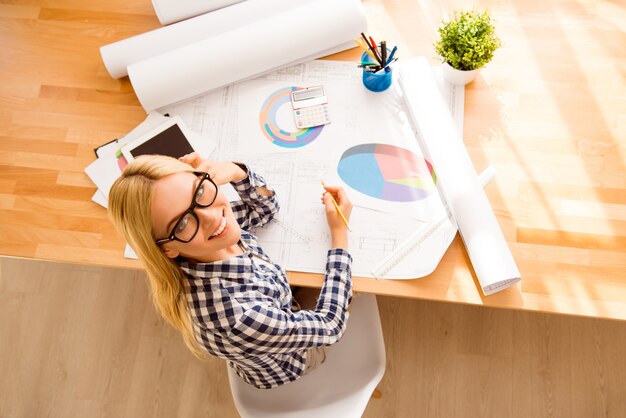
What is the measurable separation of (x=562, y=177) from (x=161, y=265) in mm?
983

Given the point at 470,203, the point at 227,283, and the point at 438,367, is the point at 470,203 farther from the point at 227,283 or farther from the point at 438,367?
the point at 438,367

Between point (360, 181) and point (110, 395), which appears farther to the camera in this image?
point (110, 395)

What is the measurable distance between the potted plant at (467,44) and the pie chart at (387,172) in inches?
9.8

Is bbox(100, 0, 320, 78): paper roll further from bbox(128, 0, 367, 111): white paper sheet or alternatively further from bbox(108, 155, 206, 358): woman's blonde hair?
bbox(108, 155, 206, 358): woman's blonde hair

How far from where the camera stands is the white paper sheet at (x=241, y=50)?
1.37 metres

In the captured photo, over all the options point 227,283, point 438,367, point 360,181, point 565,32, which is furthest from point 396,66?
point 438,367

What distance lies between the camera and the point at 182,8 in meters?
1.46

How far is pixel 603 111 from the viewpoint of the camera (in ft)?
4.48

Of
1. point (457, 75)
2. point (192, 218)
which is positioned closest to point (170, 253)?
point (192, 218)

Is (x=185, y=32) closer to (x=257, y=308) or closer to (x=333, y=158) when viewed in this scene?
(x=333, y=158)

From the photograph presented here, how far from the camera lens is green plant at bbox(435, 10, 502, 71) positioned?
129 cm

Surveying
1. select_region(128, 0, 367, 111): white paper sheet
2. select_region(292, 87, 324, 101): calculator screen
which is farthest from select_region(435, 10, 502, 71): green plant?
select_region(292, 87, 324, 101): calculator screen

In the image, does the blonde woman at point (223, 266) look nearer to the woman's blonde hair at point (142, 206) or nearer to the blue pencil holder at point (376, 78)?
the woman's blonde hair at point (142, 206)

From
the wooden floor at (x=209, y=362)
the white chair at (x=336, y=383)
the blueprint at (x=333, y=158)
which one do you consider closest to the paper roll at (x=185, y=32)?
the blueprint at (x=333, y=158)
